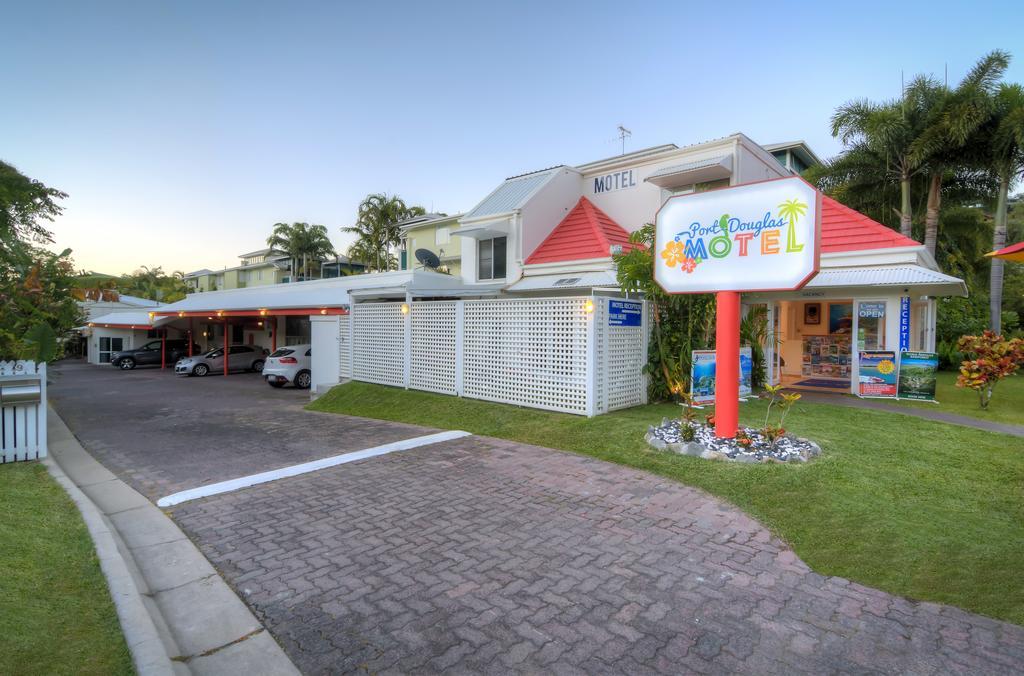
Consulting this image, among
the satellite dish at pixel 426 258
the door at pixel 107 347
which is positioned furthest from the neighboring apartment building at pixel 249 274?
the satellite dish at pixel 426 258

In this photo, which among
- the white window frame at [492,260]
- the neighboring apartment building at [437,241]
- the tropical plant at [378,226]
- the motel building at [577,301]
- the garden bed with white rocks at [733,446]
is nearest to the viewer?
the garden bed with white rocks at [733,446]

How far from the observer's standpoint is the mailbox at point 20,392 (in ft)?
23.9

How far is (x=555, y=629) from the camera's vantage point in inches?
133

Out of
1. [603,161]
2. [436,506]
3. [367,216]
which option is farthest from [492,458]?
[367,216]

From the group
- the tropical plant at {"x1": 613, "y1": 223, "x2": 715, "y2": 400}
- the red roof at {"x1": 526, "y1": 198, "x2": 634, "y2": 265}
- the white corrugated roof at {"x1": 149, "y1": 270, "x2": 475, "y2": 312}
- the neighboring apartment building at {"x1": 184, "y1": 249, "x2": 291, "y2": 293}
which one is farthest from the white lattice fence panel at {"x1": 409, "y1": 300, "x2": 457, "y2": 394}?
the neighboring apartment building at {"x1": 184, "y1": 249, "x2": 291, "y2": 293}

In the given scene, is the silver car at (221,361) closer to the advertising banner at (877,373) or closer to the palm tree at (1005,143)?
the advertising banner at (877,373)

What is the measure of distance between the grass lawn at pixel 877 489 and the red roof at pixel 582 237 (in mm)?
7880

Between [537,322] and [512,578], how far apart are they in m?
6.61

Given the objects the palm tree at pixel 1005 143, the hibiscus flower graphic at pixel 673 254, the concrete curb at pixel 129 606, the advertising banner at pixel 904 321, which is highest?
the palm tree at pixel 1005 143

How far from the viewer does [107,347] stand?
34.5 metres

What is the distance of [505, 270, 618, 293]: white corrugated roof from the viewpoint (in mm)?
15078

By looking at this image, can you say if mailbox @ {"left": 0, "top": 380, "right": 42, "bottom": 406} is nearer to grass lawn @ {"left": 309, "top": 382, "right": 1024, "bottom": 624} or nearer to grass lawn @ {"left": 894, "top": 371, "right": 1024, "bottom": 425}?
grass lawn @ {"left": 309, "top": 382, "right": 1024, "bottom": 624}

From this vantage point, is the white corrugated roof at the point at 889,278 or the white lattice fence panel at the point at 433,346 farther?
the white lattice fence panel at the point at 433,346

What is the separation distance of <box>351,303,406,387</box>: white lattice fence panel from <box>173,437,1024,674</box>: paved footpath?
7.34 meters
